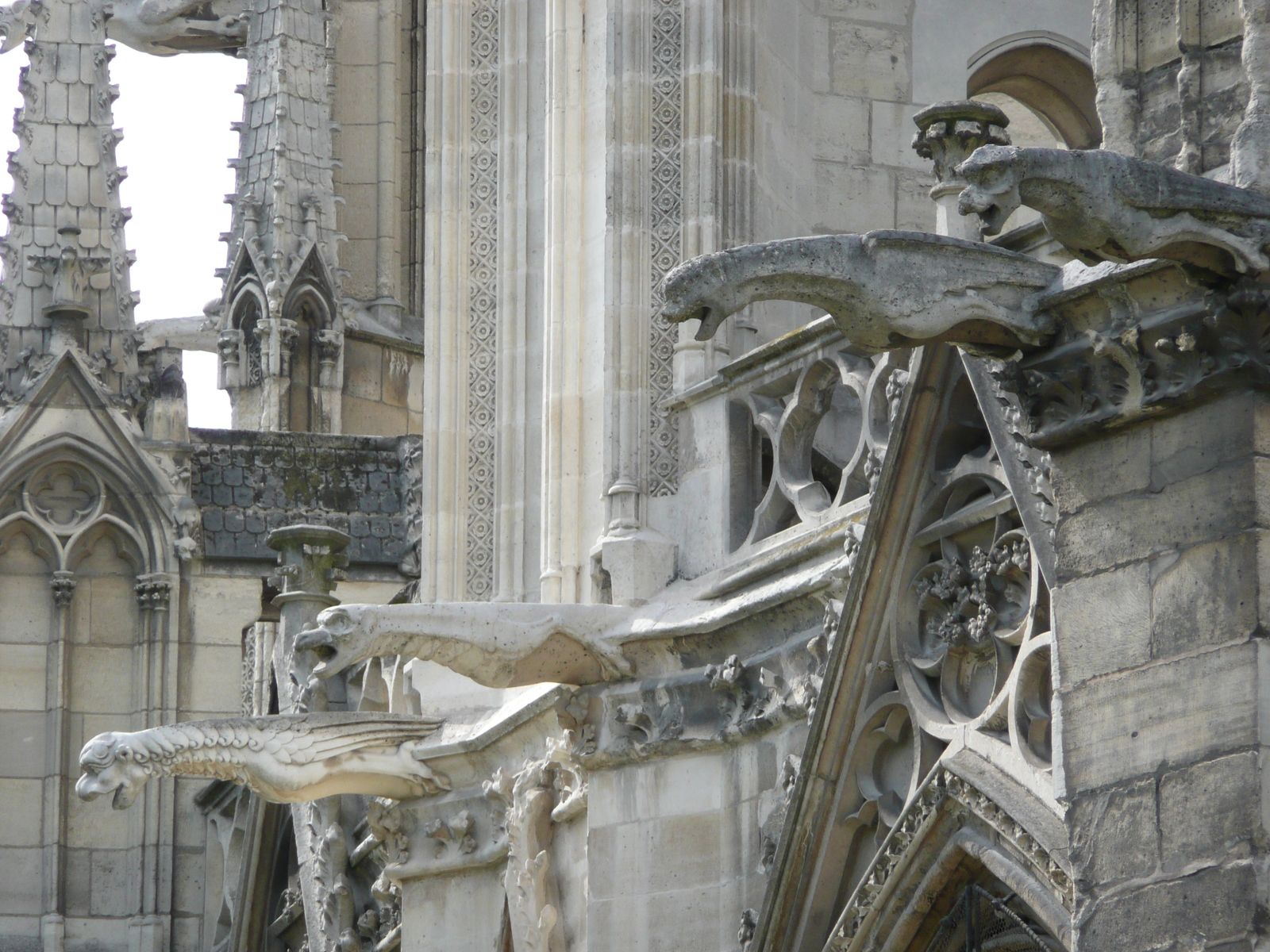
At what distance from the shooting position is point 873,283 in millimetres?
6871

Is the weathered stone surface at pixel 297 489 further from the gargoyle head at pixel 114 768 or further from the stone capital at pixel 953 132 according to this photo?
the stone capital at pixel 953 132

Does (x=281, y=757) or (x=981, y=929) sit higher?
(x=281, y=757)

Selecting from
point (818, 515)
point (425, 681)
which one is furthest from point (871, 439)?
point (425, 681)

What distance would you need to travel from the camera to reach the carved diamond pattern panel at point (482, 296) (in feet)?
40.6

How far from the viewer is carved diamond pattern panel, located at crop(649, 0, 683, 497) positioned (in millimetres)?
10852

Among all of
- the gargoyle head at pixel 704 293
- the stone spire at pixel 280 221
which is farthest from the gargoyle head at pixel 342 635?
the stone spire at pixel 280 221

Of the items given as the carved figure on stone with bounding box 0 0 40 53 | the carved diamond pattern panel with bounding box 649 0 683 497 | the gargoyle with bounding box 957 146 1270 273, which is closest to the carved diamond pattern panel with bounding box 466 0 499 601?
the carved diamond pattern panel with bounding box 649 0 683 497

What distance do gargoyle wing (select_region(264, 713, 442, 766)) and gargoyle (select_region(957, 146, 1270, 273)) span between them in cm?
524

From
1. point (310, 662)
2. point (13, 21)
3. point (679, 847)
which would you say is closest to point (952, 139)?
point (679, 847)

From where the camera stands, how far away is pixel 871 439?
9.12 m

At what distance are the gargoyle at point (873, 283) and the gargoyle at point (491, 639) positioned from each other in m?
3.22

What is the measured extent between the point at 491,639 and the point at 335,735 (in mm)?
1503

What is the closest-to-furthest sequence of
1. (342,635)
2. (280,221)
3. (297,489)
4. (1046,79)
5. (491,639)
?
(342,635)
(491,639)
(1046,79)
(297,489)
(280,221)

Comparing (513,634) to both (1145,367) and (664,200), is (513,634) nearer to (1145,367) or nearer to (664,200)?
(664,200)
